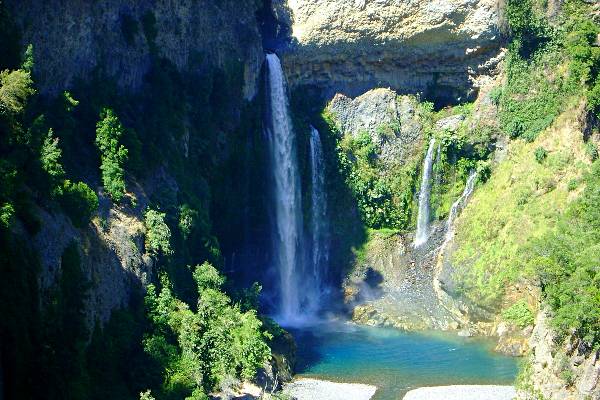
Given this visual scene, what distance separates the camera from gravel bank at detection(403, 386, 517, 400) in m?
35.2

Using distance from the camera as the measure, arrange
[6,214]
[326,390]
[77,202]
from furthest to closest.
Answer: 1. [326,390]
2. [77,202]
3. [6,214]

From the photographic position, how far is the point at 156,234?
3600cm

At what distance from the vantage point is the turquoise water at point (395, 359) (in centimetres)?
3744

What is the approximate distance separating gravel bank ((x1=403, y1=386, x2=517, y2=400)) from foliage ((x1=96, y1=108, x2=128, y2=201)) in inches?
499

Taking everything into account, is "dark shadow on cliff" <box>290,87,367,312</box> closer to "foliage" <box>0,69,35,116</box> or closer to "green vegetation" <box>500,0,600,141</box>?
"green vegetation" <box>500,0,600,141</box>

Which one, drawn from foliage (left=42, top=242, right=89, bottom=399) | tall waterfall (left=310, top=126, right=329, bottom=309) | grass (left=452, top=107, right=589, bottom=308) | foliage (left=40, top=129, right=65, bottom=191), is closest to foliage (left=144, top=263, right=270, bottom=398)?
foliage (left=42, top=242, right=89, bottom=399)

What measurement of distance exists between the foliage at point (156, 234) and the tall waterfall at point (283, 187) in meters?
11.9

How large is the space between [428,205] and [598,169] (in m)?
11.1

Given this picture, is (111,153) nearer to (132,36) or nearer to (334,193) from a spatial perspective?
(132,36)

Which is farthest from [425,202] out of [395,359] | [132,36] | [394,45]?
[132,36]

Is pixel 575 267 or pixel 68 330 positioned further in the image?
pixel 575 267

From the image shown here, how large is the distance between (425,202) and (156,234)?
1743cm

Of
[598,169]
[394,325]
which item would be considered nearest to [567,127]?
[598,169]

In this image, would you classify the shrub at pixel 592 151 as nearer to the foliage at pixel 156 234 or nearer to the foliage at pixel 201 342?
the foliage at pixel 201 342
